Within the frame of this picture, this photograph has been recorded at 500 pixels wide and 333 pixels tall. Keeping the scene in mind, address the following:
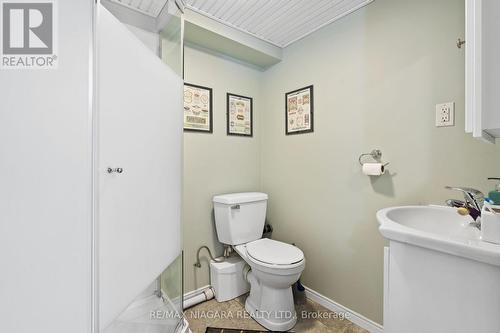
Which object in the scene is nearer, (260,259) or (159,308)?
(159,308)

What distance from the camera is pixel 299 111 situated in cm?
189

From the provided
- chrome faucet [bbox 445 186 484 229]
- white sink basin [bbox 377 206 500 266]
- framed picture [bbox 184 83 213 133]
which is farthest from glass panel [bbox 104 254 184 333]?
chrome faucet [bbox 445 186 484 229]

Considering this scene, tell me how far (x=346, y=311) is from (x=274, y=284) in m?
0.60

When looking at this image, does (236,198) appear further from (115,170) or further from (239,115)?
(115,170)

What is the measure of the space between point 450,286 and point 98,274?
1198mm

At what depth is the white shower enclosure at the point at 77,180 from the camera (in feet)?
2.16

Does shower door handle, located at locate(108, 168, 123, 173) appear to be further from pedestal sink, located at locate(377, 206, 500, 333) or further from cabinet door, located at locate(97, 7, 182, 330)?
pedestal sink, located at locate(377, 206, 500, 333)

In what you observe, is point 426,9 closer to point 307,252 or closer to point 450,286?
point 450,286

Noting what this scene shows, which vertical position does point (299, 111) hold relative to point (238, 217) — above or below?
above

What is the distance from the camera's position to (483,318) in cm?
62

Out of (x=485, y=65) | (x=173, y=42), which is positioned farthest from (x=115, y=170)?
(x=485, y=65)

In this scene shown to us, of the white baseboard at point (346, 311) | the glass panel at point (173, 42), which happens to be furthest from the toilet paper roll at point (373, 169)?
the glass panel at point (173, 42)

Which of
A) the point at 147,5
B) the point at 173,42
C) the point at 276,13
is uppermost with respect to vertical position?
the point at 276,13

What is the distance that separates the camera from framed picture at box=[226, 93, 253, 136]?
2.02 meters
